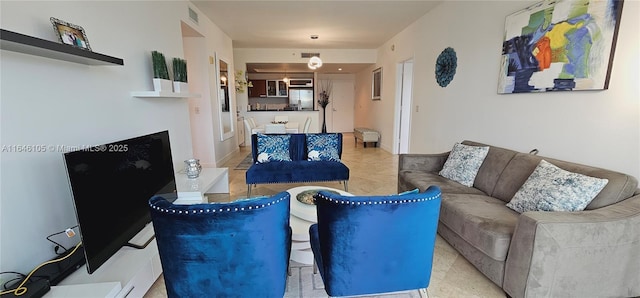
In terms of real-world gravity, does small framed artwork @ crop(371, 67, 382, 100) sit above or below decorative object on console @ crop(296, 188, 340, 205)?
above

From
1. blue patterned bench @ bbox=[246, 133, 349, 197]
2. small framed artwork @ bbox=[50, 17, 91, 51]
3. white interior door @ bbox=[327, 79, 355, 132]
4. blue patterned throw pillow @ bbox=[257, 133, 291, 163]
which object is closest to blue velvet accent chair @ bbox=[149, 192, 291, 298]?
small framed artwork @ bbox=[50, 17, 91, 51]

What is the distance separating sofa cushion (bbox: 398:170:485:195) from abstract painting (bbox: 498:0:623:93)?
104 centimetres

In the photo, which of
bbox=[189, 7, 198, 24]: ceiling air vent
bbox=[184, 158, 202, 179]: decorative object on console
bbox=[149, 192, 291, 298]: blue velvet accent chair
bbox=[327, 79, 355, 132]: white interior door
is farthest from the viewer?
bbox=[327, 79, 355, 132]: white interior door

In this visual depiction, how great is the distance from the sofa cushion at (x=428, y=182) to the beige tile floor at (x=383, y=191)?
0.47m

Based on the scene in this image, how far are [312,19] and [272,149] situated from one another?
2.45 meters

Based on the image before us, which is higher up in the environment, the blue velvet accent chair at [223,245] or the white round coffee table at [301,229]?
the blue velvet accent chair at [223,245]

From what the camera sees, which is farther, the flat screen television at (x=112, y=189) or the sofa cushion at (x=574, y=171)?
the sofa cushion at (x=574, y=171)

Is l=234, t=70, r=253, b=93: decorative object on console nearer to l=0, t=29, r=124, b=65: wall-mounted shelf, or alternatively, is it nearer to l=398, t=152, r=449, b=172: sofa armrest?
l=398, t=152, r=449, b=172: sofa armrest

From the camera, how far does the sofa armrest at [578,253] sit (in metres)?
1.47

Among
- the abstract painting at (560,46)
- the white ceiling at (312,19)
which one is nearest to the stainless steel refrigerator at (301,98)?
the white ceiling at (312,19)

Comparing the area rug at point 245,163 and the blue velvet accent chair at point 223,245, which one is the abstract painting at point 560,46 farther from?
the area rug at point 245,163

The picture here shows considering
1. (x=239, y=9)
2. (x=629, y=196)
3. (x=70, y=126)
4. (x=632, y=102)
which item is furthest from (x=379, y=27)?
(x=70, y=126)

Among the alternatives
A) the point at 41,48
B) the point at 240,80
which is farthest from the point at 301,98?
the point at 41,48

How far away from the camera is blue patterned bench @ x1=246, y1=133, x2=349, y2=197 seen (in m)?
3.31
